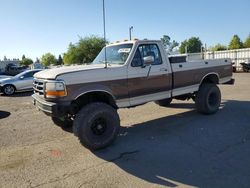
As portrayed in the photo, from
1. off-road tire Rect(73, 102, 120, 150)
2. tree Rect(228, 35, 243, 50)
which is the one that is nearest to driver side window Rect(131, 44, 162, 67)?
off-road tire Rect(73, 102, 120, 150)

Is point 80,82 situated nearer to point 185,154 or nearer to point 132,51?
point 132,51

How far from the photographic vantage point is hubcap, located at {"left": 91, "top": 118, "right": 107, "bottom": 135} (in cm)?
553

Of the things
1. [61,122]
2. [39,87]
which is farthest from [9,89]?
[39,87]

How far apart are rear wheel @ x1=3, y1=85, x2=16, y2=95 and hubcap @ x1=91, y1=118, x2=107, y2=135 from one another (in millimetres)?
12039

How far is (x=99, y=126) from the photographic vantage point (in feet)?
18.4

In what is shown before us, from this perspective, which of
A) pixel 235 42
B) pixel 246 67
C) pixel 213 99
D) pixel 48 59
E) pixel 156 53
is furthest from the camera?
pixel 48 59

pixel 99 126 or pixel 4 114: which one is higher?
pixel 99 126

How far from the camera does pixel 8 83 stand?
1596cm

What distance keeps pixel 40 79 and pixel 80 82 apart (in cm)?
96

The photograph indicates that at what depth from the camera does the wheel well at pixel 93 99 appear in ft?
18.5

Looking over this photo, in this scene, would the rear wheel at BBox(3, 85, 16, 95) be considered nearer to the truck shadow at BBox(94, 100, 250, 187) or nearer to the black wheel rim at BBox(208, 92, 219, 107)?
the truck shadow at BBox(94, 100, 250, 187)

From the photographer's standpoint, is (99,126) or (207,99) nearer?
(99,126)

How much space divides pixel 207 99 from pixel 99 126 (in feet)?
12.3

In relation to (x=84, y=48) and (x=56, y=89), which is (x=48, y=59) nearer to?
(x=84, y=48)
